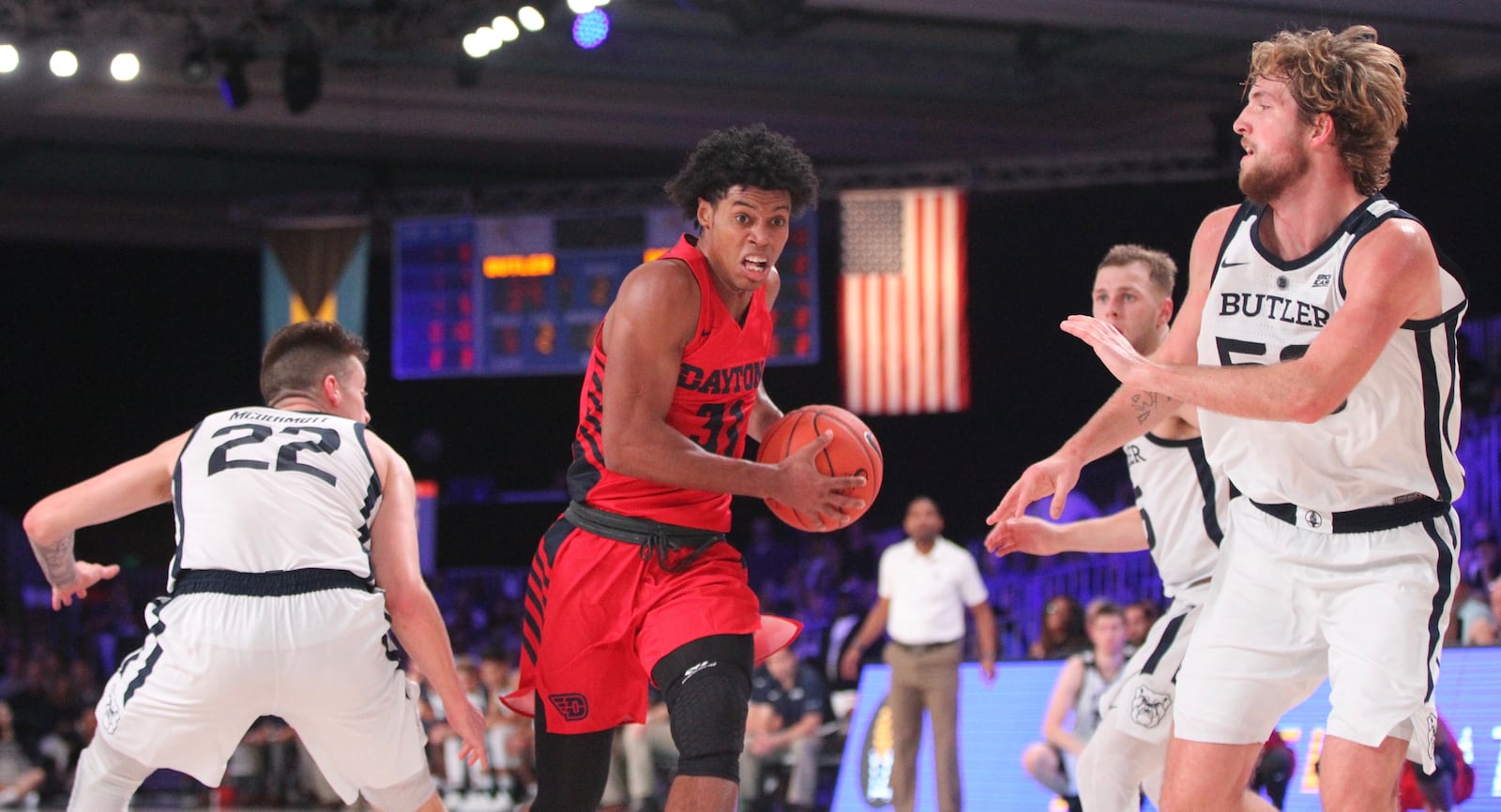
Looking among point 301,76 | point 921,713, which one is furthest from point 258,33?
point 921,713

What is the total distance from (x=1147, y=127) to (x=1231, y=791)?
42.8ft

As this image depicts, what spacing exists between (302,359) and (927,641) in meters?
5.03

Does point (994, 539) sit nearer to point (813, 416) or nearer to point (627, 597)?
point (813, 416)

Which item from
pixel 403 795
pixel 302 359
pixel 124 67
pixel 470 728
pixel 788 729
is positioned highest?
pixel 124 67

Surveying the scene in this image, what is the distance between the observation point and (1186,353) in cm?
386

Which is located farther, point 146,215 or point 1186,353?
point 146,215

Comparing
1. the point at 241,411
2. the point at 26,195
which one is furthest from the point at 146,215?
the point at 241,411

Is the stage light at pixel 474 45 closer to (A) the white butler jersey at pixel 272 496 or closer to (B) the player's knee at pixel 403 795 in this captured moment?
(A) the white butler jersey at pixel 272 496

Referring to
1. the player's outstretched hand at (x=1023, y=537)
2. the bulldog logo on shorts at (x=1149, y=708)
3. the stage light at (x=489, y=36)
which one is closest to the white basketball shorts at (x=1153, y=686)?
the bulldog logo on shorts at (x=1149, y=708)

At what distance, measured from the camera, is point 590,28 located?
39.1 feet

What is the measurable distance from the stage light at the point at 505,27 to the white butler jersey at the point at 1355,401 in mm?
8343

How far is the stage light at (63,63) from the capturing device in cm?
1136

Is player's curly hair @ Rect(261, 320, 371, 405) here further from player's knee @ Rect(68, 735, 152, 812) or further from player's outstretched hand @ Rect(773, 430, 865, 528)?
player's outstretched hand @ Rect(773, 430, 865, 528)

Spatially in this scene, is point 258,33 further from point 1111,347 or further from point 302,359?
point 1111,347
